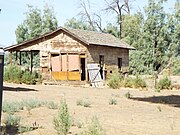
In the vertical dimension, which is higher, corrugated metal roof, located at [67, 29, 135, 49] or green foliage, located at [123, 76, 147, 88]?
corrugated metal roof, located at [67, 29, 135, 49]

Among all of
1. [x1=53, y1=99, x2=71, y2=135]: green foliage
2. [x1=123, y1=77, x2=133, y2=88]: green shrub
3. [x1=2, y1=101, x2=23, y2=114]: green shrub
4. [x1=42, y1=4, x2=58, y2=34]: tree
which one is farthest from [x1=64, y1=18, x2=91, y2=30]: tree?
[x1=53, y1=99, x2=71, y2=135]: green foliage

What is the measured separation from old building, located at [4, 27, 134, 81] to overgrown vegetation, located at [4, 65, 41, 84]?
149cm

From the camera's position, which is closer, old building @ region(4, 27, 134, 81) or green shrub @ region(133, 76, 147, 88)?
green shrub @ region(133, 76, 147, 88)

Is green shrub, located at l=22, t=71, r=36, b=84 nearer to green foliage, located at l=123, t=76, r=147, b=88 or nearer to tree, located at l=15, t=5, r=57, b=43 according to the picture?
green foliage, located at l=123, t=76, r=147, b=88

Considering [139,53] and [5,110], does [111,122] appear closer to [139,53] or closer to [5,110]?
[5,110]

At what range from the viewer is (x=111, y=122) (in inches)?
467

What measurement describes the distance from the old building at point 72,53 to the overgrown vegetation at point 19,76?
1.49 meters

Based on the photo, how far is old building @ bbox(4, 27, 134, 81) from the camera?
33.4 metres

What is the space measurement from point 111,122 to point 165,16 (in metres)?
40.4

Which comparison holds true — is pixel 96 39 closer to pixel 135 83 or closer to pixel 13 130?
pixel 135 83

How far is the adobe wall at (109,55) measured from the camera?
33650 millimetres

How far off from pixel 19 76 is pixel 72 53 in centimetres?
473

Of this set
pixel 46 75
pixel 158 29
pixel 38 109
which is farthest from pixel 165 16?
pixel 38 109

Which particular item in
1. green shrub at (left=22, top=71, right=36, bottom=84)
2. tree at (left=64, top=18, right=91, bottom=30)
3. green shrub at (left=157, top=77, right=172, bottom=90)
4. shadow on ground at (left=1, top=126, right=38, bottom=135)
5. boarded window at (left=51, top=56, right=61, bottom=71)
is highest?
tree at (left=64, top=18, right=91, bottom=30)
